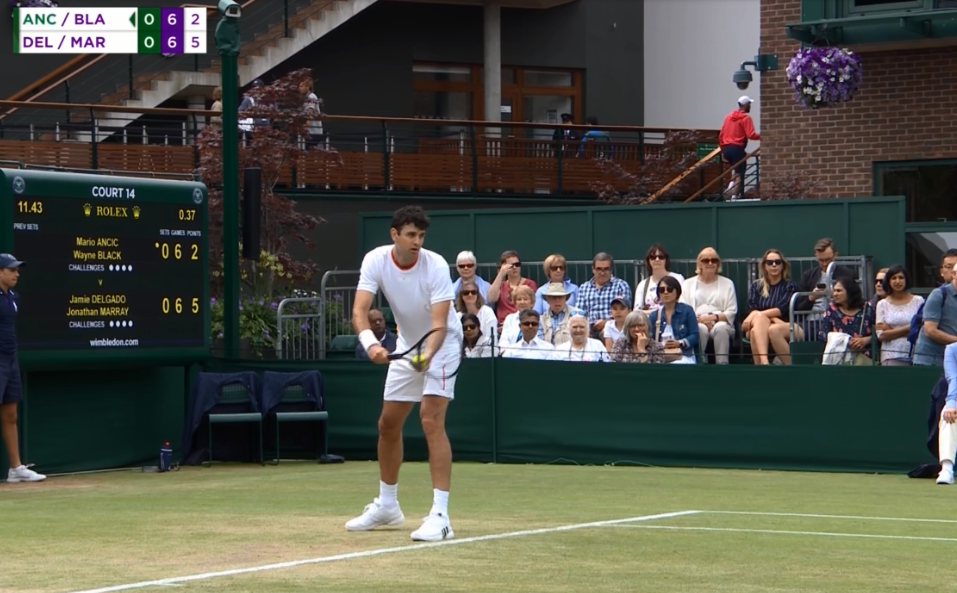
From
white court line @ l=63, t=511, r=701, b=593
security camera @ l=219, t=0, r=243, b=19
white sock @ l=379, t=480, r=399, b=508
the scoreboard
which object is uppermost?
security camera @ l=219, t=0, r=243, b=19

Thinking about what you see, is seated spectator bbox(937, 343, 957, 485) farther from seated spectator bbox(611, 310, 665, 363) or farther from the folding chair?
the folding chair

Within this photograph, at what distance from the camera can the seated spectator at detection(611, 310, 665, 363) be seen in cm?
1709

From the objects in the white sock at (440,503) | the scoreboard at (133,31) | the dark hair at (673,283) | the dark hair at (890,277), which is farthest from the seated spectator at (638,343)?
the white sock at (440,503)

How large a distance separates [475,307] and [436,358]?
27.5 ft

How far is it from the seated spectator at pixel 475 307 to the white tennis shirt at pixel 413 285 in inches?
314

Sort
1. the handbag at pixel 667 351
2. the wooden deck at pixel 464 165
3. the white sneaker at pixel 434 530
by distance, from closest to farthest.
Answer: the white sneaker at pixel 434 530
the handbag at pixel 667 351
the wooden deck at pixel 464 165

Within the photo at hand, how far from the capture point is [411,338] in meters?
10.3

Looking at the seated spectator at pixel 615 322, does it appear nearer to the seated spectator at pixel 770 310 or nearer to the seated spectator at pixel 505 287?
the seated spectator at pixel 770 310

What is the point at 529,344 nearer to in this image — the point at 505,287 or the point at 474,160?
the point at 505,287

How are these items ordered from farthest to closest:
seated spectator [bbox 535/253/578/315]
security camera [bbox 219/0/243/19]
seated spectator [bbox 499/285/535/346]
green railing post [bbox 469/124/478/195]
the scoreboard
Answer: green railing post [bbox 469/124/478/195] → seated spectator [bbox 535/253/578/315] → security camera [bbox 219/0/243/19] → seated spectator [bbox 499/285/535/346] → the scoreboard

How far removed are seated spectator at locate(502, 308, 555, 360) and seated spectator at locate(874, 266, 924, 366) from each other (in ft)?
11.0

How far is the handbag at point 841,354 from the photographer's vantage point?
54.6 feet

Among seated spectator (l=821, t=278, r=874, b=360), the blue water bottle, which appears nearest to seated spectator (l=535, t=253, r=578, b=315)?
seated spectator (l=821, t=278, r=874, b=360)

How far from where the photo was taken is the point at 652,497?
13.1m
